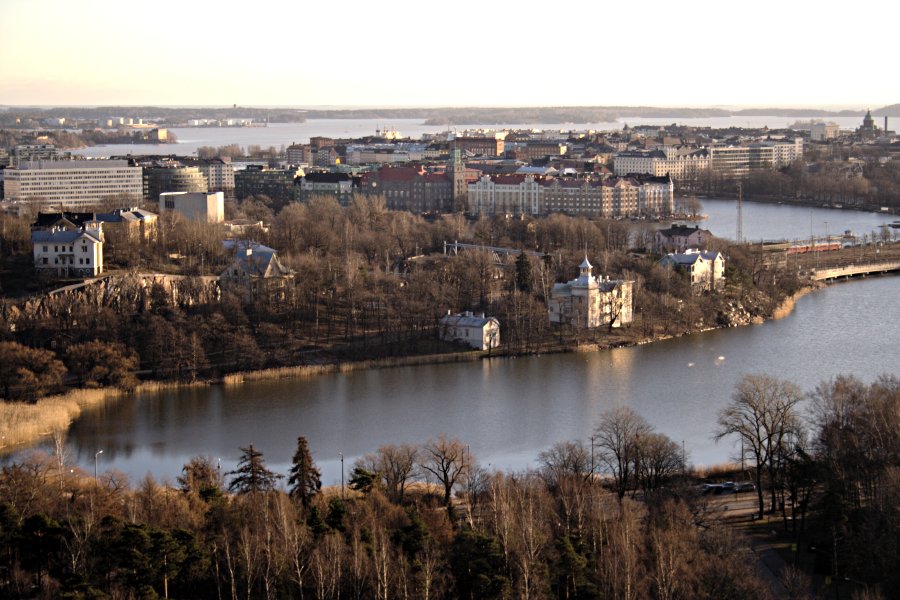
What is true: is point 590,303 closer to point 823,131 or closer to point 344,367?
point 344,367

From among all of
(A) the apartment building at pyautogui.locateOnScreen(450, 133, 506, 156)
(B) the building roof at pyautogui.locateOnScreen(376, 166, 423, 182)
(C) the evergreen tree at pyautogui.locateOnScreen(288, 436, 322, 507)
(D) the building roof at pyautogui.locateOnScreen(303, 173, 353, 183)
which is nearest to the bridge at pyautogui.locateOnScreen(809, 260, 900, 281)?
(B) the building roof at pyautogui.locateOnScreen(376, 166, 423, 182)

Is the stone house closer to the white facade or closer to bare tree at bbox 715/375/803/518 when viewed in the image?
the white facade

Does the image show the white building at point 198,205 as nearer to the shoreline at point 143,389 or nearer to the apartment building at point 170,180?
the apartment building at point 170,180

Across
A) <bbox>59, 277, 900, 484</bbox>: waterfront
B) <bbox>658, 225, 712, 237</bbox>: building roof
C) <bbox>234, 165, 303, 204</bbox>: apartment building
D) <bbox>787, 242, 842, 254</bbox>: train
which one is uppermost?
<bbox>234, 165, 303, 204</bbox>: apartment building

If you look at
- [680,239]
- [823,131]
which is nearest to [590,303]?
[680,239]

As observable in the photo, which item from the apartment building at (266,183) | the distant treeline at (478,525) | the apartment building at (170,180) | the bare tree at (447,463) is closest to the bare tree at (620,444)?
the distant treeline at (478,525)

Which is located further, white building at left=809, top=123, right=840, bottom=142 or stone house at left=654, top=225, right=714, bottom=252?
white building at left=809, top=123, right=840, bottom=142

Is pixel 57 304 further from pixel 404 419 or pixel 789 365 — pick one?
pixel 789 365
